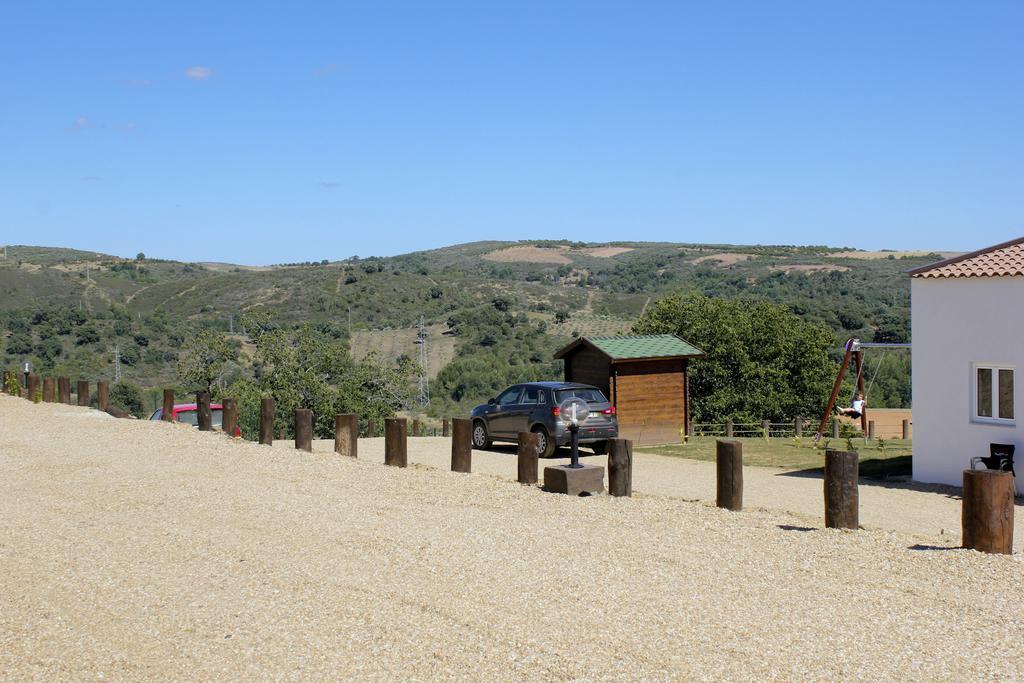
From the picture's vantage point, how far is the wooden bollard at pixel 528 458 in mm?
A: 13906

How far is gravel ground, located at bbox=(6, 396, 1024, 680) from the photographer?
6.54 meters

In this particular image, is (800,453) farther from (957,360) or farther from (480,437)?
(480,437)

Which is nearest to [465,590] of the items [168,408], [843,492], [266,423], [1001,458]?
[843,492]

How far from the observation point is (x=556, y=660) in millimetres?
6508

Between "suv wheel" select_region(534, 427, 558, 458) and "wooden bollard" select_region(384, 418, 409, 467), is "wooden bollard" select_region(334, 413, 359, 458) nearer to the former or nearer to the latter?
"wooden bollard" select_region(384, 418, 409, 467)

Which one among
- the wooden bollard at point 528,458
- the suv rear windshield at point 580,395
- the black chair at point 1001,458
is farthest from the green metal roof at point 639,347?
the wooden bollard at point 528,458

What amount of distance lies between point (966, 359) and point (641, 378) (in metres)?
9.60

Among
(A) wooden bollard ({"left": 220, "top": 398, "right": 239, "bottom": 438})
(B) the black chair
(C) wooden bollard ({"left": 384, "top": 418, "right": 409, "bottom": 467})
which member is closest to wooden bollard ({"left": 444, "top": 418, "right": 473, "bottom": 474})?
(C) wooden bollard ({"left": 384, "top": 418, "right": 409, "bottom": 467})

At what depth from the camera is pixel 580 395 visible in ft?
68.9

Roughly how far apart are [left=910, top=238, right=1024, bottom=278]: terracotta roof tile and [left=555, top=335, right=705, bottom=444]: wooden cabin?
877 cm

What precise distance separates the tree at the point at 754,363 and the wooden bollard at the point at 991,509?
32.2 m

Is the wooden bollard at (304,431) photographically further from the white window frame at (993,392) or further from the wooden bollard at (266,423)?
the white window frame at (993,392)

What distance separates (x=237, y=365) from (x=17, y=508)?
145 ft

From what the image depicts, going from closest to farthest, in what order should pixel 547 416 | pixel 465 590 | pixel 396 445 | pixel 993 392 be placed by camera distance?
pixel 465 590 < pixel 396 445 < pixel 993 392 < pixel 547 416
